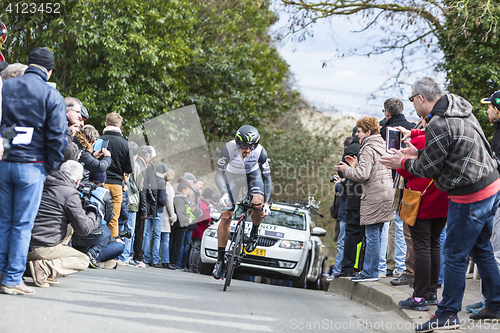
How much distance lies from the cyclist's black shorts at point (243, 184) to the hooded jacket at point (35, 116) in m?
3.15

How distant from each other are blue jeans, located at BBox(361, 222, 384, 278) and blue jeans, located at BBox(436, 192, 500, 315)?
263cm

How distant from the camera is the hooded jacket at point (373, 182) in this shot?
24.6ft

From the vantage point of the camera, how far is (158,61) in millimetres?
19766

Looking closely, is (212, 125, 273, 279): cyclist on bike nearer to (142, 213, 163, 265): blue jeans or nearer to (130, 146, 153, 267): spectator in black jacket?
(130, 146, 153, 267): spectator in black jacket

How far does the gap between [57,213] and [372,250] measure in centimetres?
415

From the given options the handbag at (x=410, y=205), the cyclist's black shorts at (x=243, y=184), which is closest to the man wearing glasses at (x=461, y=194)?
the handbag at (x=410, y=205)

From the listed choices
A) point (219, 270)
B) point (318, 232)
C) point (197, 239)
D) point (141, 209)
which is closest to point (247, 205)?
point (219, 270)

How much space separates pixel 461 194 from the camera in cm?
477

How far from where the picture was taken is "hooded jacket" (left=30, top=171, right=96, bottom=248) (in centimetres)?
593

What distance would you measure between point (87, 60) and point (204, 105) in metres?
7.12

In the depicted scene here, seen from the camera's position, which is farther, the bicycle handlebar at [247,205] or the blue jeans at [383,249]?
the blue jeans at [383,249]

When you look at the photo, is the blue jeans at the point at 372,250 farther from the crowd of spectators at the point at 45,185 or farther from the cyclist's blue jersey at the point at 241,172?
the crowd of spectators at the point at 45,185

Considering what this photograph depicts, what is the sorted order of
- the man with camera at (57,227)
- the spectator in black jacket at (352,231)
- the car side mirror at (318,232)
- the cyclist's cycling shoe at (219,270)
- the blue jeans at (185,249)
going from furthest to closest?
the blue jeans at (185,249)
the car side mirror at (318,232)
the spectator in black jacket at (352,231)
the cyclist's cycling shoe at (219,270)
the man with camera at (57,227)

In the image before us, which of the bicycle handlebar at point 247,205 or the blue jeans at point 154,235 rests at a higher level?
the bicycle handlebar at point 247,205
